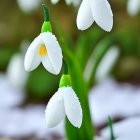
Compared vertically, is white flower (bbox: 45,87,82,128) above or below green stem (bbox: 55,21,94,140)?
below

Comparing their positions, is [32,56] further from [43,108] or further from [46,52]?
[43,108]

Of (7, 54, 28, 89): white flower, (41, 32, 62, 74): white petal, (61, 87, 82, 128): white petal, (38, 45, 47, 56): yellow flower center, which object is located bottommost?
(61, 87, 82, 128): white petal

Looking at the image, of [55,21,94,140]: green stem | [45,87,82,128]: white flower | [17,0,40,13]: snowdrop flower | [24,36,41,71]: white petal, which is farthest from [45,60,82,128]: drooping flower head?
[17,0,40,13]: snowdrop flower

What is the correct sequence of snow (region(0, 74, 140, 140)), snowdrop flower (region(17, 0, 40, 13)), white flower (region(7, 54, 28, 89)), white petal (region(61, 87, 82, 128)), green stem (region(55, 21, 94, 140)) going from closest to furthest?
white petal (region(61, 87, 82, 128))
green stem (region(55, 21, 94, 140))
snowdrop flower (region(17, 0, 40, 13))
snow (region(0, 74, 140, 140))
white flower (region(7, 54, 28, 89))

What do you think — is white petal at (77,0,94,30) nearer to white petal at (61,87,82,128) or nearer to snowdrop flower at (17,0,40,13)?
white petal at (61,87,82,128)

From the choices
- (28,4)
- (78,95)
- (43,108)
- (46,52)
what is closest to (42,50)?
(46,52)

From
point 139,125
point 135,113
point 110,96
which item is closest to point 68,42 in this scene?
point 139,125

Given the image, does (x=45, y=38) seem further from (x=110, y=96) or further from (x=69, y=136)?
(x=110, y=96)
